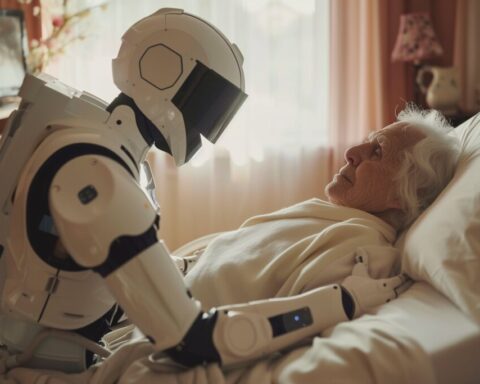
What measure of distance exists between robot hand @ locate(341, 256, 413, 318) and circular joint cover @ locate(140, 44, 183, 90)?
1.74 feet

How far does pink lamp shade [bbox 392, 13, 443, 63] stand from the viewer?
2918 mm

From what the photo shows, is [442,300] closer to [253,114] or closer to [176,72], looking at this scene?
[176,72]

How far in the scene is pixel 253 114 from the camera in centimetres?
318

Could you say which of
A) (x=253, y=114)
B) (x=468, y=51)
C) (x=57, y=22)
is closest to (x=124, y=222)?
(x=57, y=22)

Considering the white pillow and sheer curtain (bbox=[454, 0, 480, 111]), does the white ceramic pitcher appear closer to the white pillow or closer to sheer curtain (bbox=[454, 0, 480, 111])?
sheer curtain (bbox=[454, 0, 480, 111])

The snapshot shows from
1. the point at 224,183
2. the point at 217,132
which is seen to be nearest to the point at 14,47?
the point at 224,183

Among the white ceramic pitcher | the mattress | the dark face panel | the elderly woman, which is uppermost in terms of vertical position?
the dark face panel

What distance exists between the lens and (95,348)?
4.09 ft

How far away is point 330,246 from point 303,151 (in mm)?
1894

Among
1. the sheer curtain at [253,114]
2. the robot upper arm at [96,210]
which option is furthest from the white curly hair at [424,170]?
the sheer curtain at [253,114]

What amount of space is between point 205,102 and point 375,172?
0.51m

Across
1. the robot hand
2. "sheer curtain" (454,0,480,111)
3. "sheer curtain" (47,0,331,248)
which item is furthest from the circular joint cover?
"sheer curtain" (454,0,480,111)

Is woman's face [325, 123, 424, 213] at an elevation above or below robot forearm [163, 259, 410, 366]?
above

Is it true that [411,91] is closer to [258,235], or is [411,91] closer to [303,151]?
[303,151]
